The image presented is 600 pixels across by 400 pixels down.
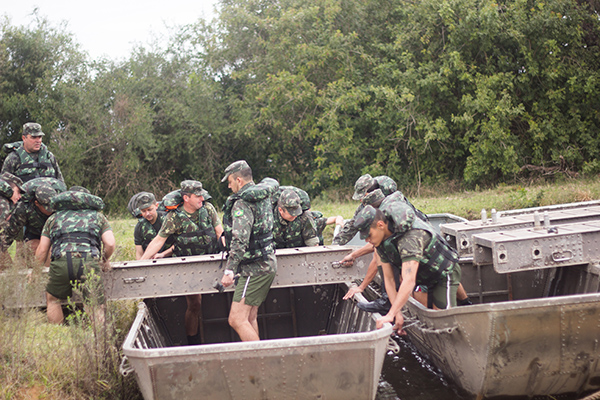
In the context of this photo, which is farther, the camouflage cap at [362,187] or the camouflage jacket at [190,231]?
the camouflage cap at [362,187]

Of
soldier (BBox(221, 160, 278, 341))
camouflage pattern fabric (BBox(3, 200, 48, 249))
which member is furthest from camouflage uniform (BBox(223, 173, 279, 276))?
camouflage pattern fabric (BBox(3, 200, 48, 249))

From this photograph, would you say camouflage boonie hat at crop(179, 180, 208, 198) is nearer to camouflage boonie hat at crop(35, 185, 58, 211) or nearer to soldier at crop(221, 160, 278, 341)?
soldier at crop(221, 160, 278, 341)

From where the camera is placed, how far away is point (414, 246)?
15.4 feet

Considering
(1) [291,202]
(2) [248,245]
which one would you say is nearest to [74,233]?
(2) [248,245]

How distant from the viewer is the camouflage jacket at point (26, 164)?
7328mm

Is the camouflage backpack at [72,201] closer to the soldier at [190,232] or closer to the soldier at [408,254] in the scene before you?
the soldier at [190,232]

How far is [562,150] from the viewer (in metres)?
16.8

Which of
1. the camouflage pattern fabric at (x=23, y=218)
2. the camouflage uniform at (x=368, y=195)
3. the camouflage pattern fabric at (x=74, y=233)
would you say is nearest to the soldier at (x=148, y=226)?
the camouflage pattern fabric at (x=74, y=233)

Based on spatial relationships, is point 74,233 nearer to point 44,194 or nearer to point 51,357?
point 44,194

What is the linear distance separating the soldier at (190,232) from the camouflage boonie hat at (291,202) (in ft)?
3.01

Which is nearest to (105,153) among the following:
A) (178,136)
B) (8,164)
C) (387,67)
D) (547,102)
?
(178,136)

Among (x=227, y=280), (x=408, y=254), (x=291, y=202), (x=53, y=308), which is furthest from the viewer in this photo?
(x=291, y=202)

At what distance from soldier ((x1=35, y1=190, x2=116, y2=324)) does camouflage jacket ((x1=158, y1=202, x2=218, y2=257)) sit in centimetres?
69

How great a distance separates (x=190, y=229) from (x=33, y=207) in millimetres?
2005
